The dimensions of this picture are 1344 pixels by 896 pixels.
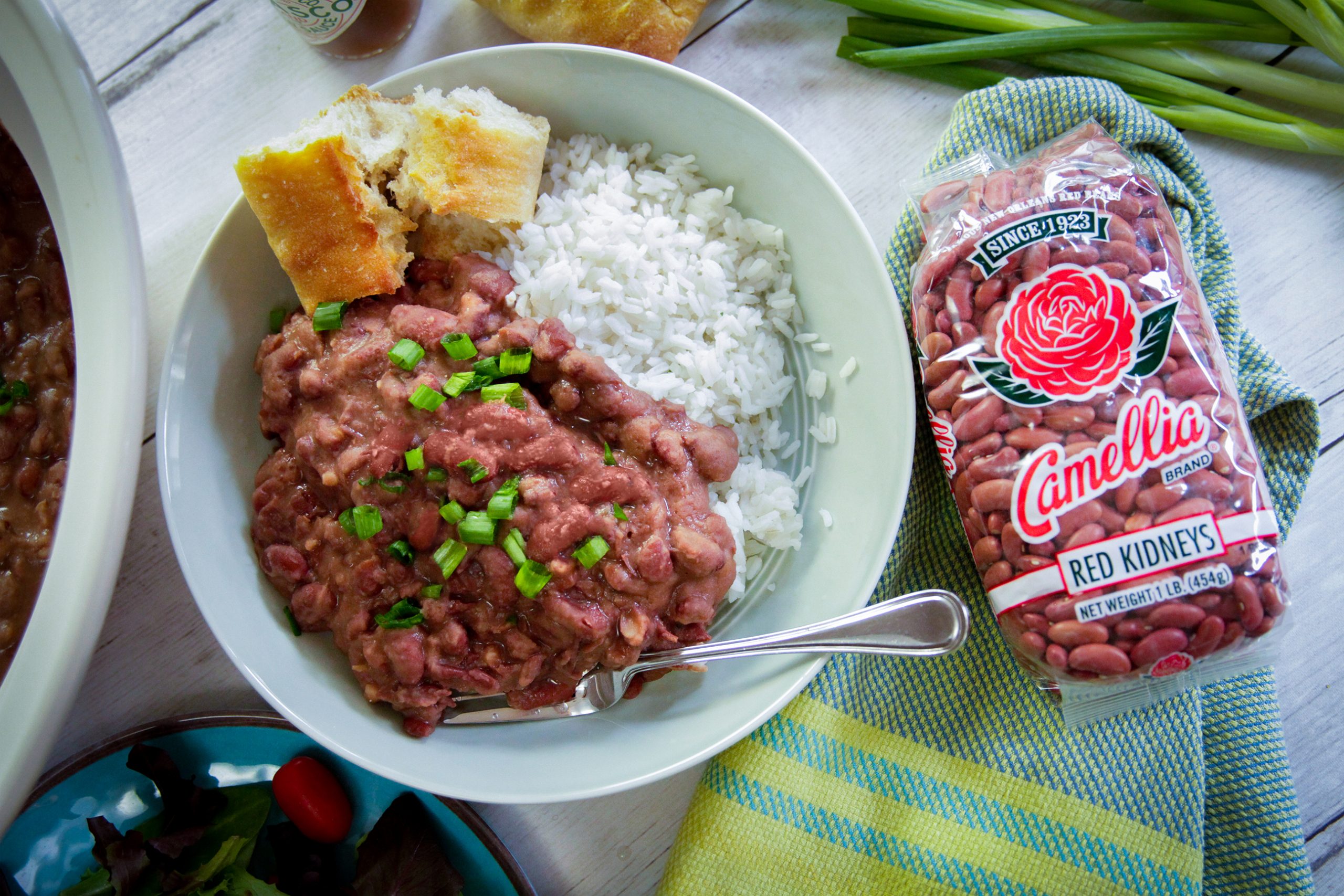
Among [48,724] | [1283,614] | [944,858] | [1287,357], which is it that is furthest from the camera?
[1287,357]

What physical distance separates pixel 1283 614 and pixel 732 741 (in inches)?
51.4

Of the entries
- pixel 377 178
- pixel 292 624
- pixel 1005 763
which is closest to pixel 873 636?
pixel 1005 763

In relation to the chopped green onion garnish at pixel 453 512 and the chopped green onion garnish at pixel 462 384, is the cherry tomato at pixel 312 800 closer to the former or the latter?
the chopped green onion garnish at pixel 453 512

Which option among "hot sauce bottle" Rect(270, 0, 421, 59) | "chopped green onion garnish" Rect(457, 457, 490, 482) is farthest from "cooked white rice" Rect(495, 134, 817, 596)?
"hot sauce bottle" Rect(270, 0, 421, 59)

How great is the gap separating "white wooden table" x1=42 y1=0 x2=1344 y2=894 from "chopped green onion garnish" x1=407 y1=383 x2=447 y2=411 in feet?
3.58

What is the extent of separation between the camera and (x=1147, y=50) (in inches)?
96.7

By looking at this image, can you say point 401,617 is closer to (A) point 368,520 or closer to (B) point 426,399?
(A) point 368,520

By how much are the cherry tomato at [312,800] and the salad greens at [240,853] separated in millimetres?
39

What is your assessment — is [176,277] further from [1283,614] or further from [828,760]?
[1283,614]

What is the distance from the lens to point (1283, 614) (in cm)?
194

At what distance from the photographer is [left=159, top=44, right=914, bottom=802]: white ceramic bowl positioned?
204 centimetres

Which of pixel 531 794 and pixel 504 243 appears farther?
pixel 504 243

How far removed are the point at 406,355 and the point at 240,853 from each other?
150cm

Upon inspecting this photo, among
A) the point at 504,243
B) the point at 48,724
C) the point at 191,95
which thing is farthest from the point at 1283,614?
the point at 191,95
